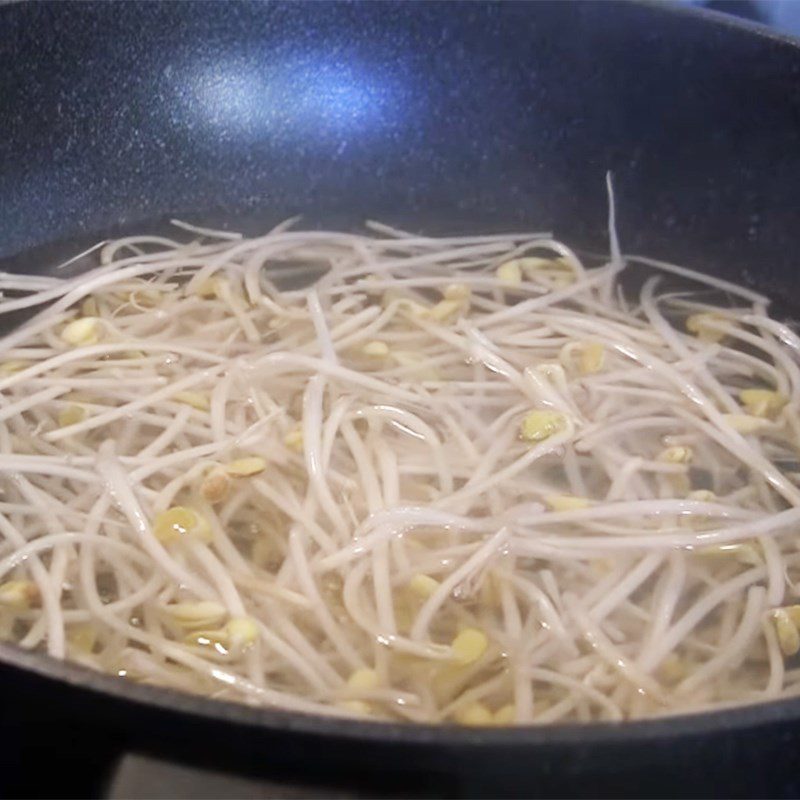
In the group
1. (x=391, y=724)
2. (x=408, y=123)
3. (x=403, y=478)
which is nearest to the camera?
(x=391, y=724)

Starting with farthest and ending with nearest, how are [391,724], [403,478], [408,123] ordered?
1. [408,123]
2. [403,478]
3. [391,724]

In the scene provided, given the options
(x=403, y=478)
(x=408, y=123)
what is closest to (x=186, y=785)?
(x=403, y=478)

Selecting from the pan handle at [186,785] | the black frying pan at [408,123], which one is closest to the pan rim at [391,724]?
the pan handle at [186,785]

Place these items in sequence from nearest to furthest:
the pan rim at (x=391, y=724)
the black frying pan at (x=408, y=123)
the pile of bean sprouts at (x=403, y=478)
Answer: the pan rim at (x=391, y=724) → the pile of bean sprouts at (x=403, y=478) → the black frying pan at (x=408, y=123)

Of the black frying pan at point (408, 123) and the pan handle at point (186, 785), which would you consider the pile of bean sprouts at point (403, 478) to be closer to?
the black frying pan at point (408, 123)

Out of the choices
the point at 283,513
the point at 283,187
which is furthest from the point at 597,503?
the point at 283,187

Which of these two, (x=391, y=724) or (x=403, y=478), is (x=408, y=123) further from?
(x=391, y=724)

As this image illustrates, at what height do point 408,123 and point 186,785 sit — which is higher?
point 408,123
